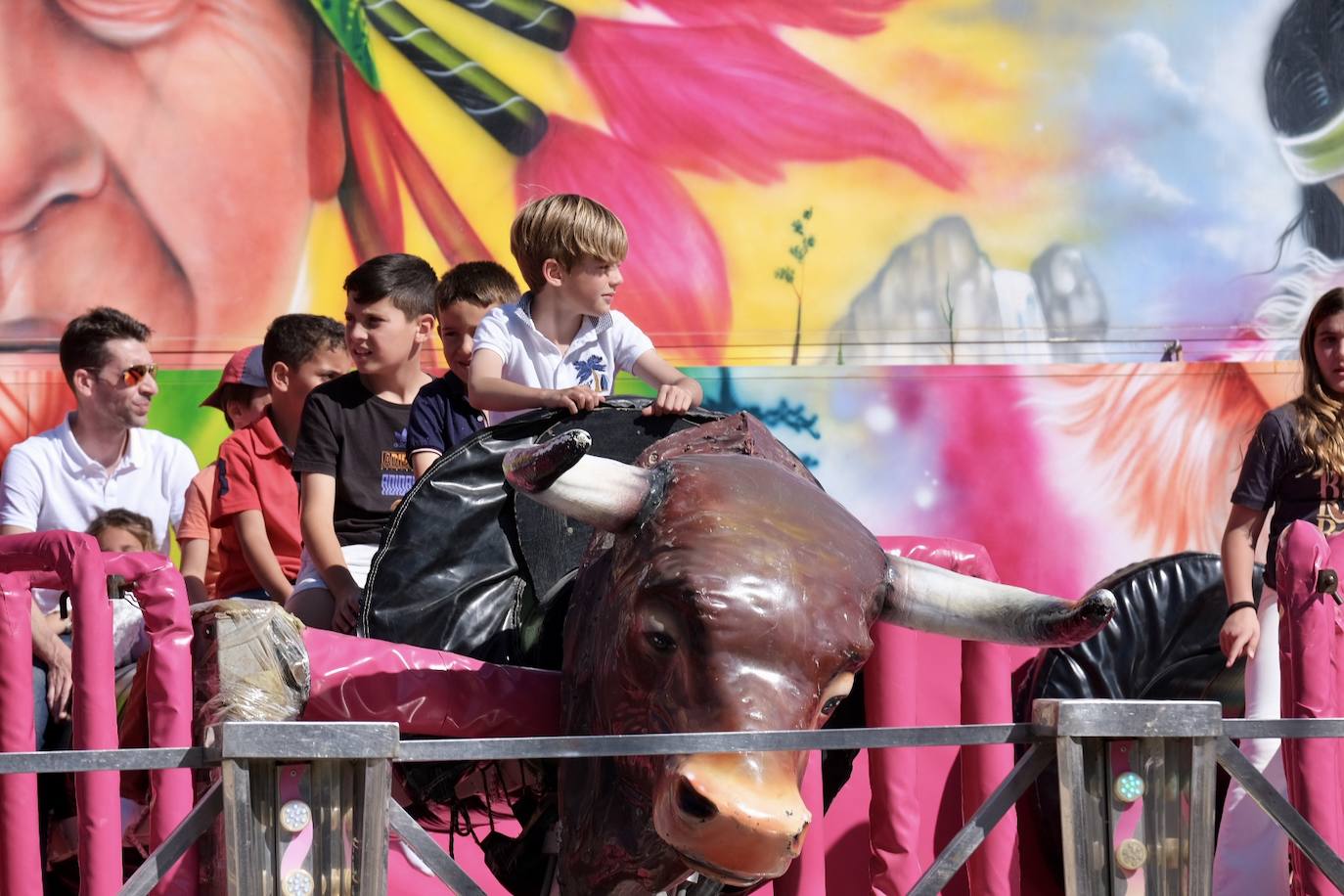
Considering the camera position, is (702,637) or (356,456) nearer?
(702,637)

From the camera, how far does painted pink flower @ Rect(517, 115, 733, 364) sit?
666cm

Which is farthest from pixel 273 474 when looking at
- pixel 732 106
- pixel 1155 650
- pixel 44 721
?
pixel 732 106

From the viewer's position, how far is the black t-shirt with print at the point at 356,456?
4133 mm

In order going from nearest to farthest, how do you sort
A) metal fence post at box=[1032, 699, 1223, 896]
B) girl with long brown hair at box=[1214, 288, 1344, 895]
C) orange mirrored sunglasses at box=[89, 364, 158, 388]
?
metal fence post at box=[1032, 699, 1223, 896]
girl with long brown hair at box=[1214, 288, 1344, 895]
orange mirrored sunglasses at box=[89, 364, 158, 388]

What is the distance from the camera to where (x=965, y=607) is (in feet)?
8.45

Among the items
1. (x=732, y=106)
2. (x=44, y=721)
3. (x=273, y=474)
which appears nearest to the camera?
(x=44, y=721)

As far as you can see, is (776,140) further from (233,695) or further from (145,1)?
(233,695)

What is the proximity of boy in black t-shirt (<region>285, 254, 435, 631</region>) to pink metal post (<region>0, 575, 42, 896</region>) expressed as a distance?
1208 millimetres

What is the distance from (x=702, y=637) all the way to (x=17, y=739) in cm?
114

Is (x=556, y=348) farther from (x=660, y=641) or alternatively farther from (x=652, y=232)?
(x=652, y=232)

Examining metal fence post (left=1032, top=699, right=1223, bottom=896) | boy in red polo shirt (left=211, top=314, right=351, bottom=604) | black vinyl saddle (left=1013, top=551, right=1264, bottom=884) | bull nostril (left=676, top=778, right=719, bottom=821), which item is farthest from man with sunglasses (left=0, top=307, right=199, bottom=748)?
metal fence post (left=1032, top=699, right=1223, bottom=896)

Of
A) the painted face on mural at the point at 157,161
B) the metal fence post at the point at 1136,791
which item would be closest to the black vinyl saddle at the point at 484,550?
the metal fence post at the point at 1136,791

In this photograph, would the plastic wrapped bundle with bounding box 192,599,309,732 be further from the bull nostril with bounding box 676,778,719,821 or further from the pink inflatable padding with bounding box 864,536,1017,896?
the pink inflatable padding with bounding box 864,536,1017,896

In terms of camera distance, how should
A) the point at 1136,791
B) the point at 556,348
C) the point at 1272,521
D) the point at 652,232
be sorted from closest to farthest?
the point at 1136,791
the point at 556,348
the point at 1272,521
the point at 652,232
